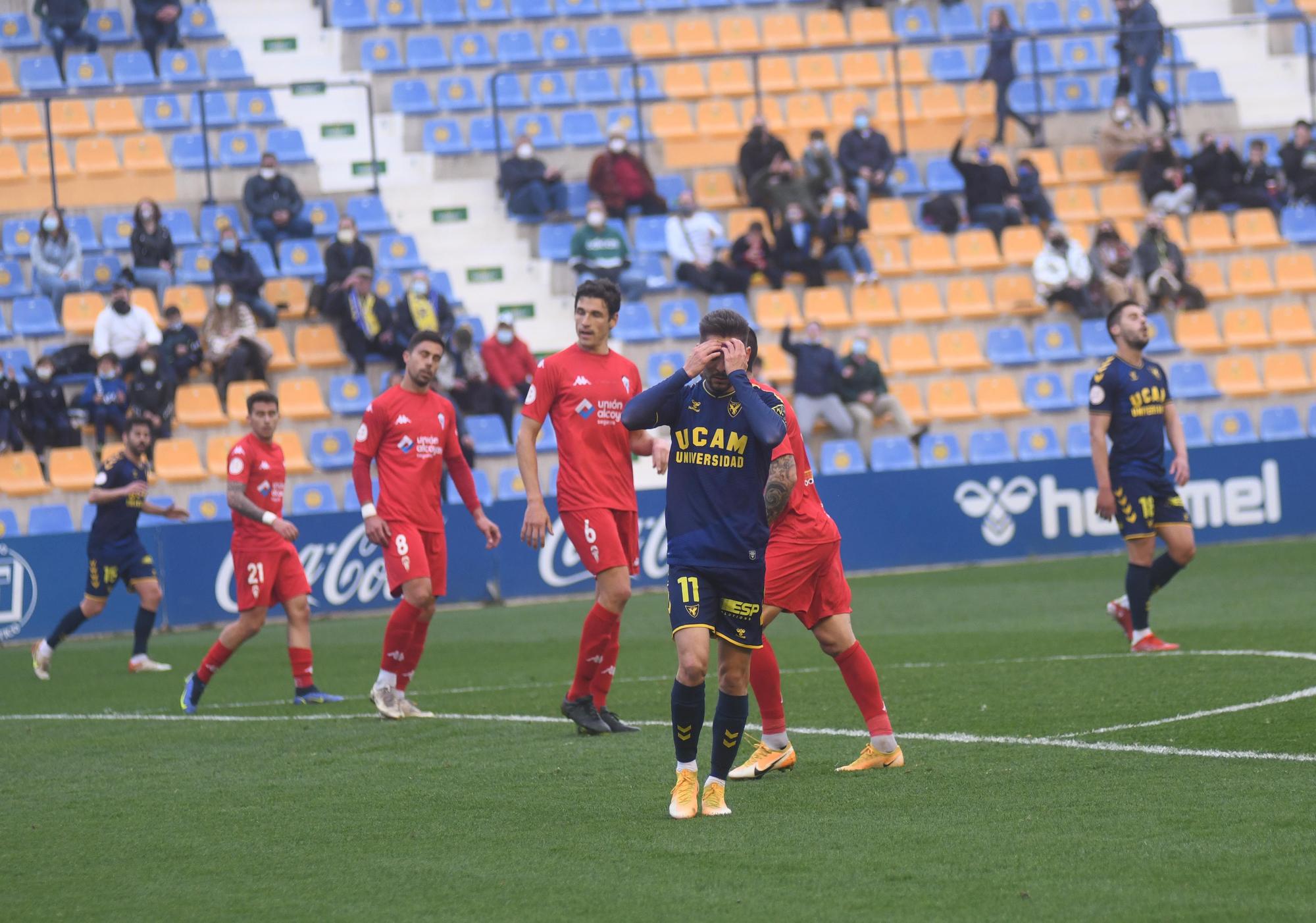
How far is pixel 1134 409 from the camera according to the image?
1212 centimetres

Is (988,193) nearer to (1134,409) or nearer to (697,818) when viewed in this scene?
(1134,409)

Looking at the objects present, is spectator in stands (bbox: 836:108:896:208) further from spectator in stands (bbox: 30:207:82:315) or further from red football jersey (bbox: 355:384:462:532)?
red football jersey (bbox: 355:384:462:532)

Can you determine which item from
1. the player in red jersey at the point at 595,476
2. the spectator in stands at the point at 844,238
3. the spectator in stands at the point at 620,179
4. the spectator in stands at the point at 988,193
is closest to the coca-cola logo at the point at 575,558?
the spectator in stands at the point at 844,238

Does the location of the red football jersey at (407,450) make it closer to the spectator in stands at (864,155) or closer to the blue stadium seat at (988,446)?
the blue stadium seat at (988,446)

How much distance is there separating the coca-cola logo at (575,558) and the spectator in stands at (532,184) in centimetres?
677

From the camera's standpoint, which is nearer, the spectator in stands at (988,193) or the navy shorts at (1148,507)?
the navy shorts at (1148,507)

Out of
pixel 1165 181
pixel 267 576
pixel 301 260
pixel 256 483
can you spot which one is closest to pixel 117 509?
pixel 256 483

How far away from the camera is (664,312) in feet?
76.5

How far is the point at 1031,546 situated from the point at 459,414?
7.12 metres

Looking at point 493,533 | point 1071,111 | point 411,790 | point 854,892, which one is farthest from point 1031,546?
point 854,892

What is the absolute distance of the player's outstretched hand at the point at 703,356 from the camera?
6.79 meters

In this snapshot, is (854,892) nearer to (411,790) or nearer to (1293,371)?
(411,790)

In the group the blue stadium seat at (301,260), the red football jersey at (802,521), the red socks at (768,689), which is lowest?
the red socks at (768,689)

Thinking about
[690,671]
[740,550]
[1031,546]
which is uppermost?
[740,550]
